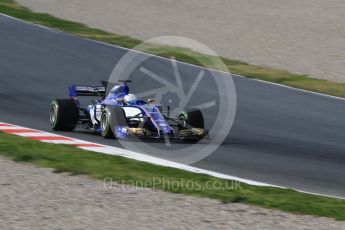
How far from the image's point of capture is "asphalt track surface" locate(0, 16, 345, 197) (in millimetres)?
10891

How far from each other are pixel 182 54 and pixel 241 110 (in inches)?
207

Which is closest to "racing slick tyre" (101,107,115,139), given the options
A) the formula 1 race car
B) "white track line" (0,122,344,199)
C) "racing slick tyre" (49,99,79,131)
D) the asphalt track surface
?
the formula 1 race car

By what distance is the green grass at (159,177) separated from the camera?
27.0 ft

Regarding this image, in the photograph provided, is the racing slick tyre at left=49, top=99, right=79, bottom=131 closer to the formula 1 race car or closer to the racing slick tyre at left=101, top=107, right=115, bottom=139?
the formula 1 race car

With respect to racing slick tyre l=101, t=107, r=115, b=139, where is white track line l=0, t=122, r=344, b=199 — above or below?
below

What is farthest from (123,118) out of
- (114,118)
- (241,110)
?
(241,110)

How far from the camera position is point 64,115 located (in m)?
12.8

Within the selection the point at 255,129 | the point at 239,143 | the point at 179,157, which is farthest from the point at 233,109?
the point at 179,157

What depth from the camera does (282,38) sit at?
23.0 meters

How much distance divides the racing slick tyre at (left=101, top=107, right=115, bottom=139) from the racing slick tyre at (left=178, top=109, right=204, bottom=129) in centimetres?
113

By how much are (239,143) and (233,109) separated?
297 cm

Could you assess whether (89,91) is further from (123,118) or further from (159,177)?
(159,177)

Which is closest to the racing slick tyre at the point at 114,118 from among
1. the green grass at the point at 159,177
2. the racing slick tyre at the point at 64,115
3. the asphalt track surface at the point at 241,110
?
the asphalt track surface at the point at 241,110

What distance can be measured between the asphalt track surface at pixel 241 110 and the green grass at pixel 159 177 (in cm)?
103
